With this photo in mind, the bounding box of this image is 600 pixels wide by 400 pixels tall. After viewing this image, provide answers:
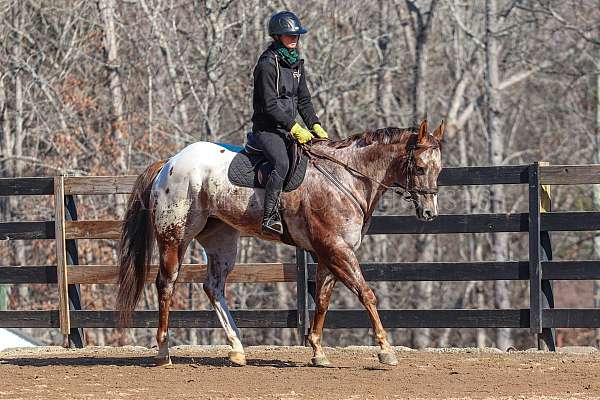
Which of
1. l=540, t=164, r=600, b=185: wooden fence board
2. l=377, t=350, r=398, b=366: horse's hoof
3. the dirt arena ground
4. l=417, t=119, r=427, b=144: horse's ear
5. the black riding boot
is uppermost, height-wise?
l=417, t=119, r=427, b=144: horse's ear

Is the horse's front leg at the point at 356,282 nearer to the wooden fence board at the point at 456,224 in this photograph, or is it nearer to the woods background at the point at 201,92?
the wooden fence board at the point at 456,224

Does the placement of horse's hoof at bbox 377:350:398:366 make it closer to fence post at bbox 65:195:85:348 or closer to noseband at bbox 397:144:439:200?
noseband at bbox 397:144:439:200

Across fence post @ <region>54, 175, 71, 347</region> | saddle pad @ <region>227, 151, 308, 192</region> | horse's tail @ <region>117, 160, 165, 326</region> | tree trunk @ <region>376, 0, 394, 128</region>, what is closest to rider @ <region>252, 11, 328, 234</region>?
saddle pad @ <region>227, 151, 308, 192</region>

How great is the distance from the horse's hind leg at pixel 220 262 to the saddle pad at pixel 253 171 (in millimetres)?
684

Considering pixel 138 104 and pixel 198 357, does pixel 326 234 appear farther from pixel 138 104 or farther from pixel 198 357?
pixel 138 104

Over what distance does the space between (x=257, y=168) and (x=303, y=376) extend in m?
1.79

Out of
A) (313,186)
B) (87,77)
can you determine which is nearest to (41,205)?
(87,77)

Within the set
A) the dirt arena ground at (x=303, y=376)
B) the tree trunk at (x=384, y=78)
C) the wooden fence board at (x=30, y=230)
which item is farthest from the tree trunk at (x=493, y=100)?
the wooden fence board at (x=30, y=230)

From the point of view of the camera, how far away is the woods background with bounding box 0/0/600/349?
19.8 m

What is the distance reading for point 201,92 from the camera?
20.8m

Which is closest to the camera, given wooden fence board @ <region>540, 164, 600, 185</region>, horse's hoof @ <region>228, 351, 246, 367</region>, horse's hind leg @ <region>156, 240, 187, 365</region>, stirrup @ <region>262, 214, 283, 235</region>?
stirrup @ <region>262, 214, 283, 235</region>

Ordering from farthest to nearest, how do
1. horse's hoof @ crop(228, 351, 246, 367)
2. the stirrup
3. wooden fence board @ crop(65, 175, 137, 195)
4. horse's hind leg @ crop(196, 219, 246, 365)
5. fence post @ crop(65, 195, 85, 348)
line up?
fence post @ crop(65, 195, 85, 348) < wooden fence board @ crop(65, 175, 137, 195) < horse's hind leg @ crop(196, 219, 246, 365) < horse's hoof @ crop(228, 351, 246, 367) < the stirrup

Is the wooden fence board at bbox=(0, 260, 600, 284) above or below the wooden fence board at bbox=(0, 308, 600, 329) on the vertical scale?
above

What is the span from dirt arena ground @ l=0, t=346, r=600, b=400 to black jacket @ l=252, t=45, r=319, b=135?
6.67 ft
